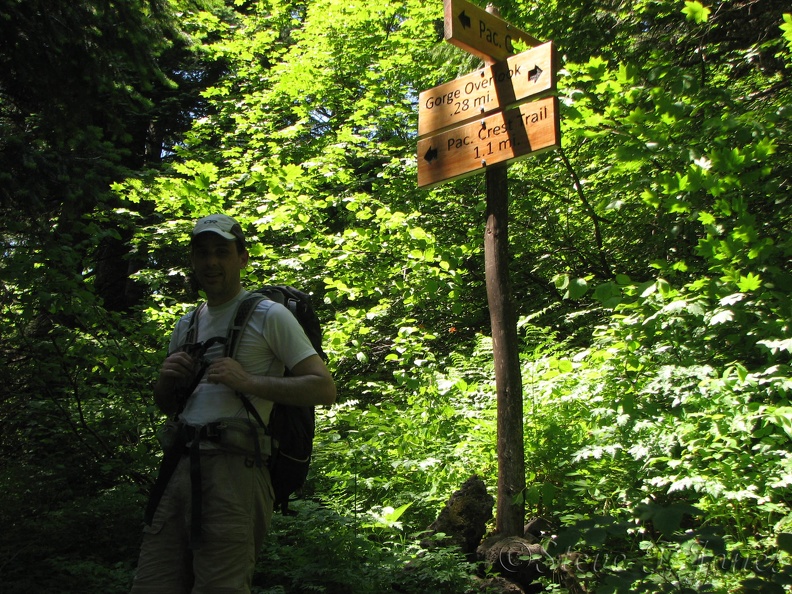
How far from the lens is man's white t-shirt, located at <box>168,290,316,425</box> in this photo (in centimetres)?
251

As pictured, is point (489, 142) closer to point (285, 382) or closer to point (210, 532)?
point (285, 382)

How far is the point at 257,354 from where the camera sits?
8.55 ft

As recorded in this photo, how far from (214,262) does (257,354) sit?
0.45 metres

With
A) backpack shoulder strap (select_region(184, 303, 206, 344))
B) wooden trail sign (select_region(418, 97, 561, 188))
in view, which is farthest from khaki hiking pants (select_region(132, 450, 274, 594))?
wooden trail sign (select_region(418, 97, 561, 188))

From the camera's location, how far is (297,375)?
2.54m

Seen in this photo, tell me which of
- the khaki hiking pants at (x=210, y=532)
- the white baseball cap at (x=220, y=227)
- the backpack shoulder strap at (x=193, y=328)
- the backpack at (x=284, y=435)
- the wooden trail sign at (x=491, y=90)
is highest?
the wooden trail sign at (x=491, y=90)

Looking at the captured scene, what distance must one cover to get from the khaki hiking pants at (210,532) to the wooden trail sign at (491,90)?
8.98ft

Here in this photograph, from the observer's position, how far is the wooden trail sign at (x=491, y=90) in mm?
3832

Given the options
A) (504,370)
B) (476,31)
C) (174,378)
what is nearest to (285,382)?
(174,378)

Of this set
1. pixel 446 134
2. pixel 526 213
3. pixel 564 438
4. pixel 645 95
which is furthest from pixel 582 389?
pixel 526 213

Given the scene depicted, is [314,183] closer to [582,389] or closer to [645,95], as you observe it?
[645,95]

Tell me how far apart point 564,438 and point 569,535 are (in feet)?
9.84

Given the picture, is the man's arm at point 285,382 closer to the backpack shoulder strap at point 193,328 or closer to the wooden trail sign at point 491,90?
the backpack shoulder strap at point 193,328

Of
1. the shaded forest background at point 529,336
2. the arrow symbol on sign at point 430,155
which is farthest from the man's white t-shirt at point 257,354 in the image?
the arrow symbol on sign at point 430,155
